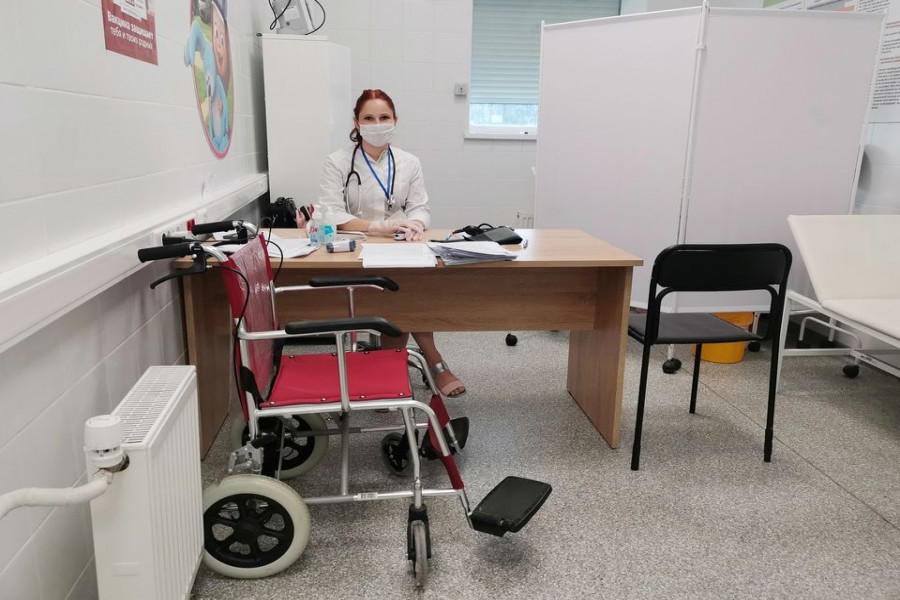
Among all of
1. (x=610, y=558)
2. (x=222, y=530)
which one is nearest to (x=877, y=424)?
(x=610, y=558)

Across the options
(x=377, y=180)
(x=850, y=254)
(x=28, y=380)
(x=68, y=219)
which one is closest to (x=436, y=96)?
(x=377, y=180)

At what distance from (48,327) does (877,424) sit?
2951 mm

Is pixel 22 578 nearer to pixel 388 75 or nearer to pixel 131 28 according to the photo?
pixel 131 28

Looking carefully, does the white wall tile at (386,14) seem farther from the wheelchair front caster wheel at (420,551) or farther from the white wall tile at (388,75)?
the wheelchair front caster wheel at (420,551)

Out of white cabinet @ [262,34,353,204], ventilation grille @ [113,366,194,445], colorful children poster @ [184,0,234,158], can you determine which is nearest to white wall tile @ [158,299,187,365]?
ventilation grille @ [113,366,194,445]

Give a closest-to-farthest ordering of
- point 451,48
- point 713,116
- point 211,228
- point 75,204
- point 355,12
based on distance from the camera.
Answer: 1. point 75,204
2. point 211,228
3. point 713,116
4. point 355,12
5. point 451,48

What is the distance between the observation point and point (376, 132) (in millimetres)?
2734

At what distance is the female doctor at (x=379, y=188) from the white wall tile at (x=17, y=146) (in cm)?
149

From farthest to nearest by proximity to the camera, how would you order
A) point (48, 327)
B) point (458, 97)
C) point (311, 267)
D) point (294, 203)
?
1. point (458, 97)
2. point (294, 203)
3. point (311, 267)
4. point (48, 327)

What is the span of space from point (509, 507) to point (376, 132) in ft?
5.50

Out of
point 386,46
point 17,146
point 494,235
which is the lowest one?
point 494,235

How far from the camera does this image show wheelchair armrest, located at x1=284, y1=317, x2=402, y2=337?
4.84ft

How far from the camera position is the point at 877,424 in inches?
105

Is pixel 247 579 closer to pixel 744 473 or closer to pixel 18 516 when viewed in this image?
pixel 18 516
